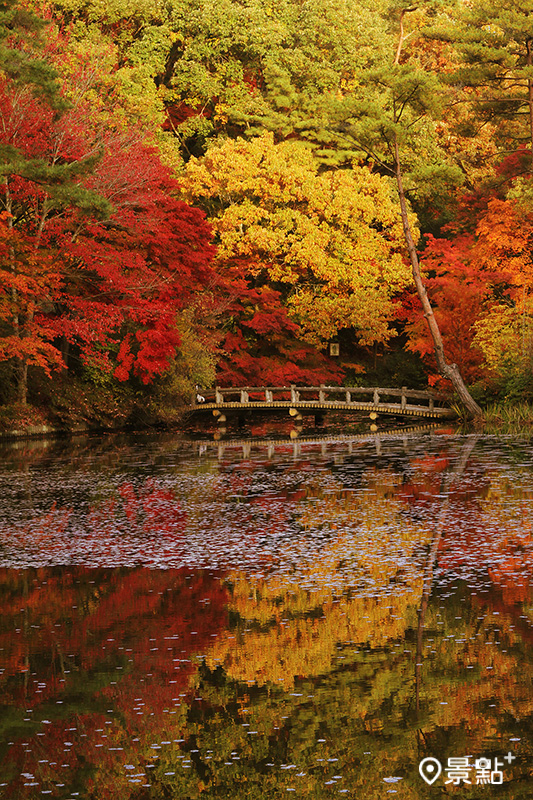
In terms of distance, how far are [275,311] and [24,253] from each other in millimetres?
10996

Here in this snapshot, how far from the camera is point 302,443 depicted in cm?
2781

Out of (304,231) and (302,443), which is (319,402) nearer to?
(304,231)

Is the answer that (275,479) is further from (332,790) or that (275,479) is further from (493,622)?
(332,790)

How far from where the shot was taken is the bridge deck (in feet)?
107

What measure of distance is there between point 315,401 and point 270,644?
89.1ft

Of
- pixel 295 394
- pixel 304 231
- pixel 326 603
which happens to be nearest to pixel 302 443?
pixel 295 394

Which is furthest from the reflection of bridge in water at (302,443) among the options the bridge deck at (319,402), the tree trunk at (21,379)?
the tree trunk at (21,379)

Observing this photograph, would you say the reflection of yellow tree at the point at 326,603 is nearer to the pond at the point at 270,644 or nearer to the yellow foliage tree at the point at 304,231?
the pond at the point at 270,644

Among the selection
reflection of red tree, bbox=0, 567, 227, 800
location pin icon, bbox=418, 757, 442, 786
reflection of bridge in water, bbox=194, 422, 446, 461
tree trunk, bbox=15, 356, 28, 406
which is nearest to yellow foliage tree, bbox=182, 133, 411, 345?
reflection of bridge in water, bbox=194, 422, 446, 461

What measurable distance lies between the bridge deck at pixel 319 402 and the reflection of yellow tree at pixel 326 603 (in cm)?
1857

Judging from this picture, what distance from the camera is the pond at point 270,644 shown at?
5953 mm

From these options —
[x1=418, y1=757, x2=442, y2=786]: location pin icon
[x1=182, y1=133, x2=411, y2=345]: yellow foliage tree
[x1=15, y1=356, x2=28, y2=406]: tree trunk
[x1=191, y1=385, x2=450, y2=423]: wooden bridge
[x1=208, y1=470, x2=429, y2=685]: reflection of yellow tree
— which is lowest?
[x1=418, y1=757, x2=442, y2=786]: location pin icon

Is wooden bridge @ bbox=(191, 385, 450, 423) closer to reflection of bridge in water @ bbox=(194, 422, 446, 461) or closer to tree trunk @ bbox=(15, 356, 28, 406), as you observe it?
reflection of bridge in water @ bbox=(194, 422, 446, 461)

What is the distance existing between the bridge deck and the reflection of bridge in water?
1.05 meters
